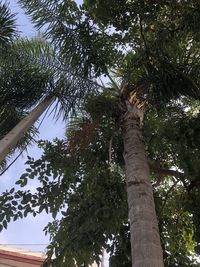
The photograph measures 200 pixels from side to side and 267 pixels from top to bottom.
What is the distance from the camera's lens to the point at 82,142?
26.5 feet

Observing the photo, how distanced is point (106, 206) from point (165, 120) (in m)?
2.00

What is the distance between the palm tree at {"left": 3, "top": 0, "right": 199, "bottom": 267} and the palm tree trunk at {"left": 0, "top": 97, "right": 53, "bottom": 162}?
58 centimetres

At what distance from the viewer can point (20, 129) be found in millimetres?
7688

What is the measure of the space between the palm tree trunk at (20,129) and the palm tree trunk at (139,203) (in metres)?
1.64

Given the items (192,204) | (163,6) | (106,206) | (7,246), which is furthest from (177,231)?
(7,246)

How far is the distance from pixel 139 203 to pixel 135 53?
9.24ft

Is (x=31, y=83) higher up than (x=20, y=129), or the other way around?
(x=31, y=83)

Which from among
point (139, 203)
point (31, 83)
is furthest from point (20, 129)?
point (139, 203)

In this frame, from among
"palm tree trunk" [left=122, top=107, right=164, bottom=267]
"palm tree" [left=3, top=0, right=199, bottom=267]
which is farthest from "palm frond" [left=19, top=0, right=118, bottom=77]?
"palm tree trunk" [left=122, top=107, right=164, bottom=267]

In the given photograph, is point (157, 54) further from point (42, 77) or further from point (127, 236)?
point (127, 236)

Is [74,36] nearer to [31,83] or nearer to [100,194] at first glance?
[31,83]

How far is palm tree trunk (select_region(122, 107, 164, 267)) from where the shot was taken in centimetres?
526

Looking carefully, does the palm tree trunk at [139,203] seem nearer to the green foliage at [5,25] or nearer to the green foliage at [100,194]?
the green foliage at [100,194]

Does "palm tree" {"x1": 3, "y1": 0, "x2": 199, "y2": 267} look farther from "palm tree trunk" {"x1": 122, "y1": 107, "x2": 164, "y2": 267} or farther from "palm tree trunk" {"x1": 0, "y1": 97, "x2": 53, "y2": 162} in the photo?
"palm tree trunk" {"x1": 0, "y1": 97, "x2": 53, "y2": 162}
